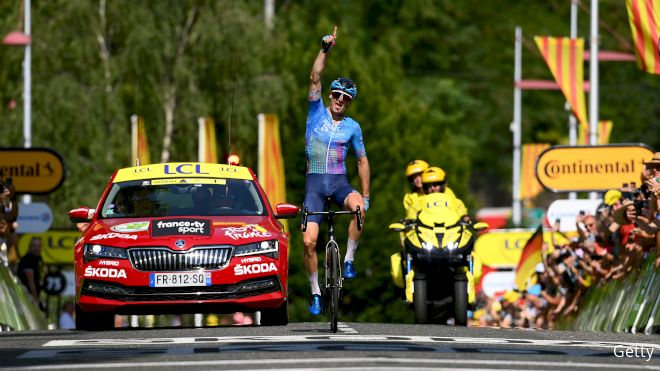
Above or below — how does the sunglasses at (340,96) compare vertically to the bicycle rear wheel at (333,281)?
above

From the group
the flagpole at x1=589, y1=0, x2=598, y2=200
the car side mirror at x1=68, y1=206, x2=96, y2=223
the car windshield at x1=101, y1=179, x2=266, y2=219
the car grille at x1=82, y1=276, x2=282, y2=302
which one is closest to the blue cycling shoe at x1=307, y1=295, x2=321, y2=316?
the car grille at x1=82, y1=276, x2=282, y2=302

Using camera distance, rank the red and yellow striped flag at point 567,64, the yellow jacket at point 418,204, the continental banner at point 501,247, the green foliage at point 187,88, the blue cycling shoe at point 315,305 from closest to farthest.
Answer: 1. the blue cycling shoe at point 315,305
2. the yellow jacket at point 418,204
3. the red and yellow striped flag at point 567,64
4. the continental banner at point 501,247
5. the green foliage at point 187,88

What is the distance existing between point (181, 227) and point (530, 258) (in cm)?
1585

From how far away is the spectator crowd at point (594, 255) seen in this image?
74.2 feet

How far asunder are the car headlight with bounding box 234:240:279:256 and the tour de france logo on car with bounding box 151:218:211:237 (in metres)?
0.31

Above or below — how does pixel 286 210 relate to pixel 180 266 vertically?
above

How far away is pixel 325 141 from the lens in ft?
66.4

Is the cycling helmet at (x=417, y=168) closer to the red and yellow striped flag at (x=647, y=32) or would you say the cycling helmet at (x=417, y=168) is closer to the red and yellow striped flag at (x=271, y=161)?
the red and yellow striped flag at (x=647, y=32)

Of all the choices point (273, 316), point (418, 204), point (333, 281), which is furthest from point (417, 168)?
point (333, 281)

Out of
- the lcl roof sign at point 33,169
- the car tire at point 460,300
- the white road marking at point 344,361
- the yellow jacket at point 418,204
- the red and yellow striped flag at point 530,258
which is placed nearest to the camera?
the white road marking at point 344,361

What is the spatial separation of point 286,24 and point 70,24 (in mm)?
8255

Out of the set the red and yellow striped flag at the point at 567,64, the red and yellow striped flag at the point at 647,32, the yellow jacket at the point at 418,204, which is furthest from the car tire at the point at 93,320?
the red and yellow striped flag at the point at 567,64

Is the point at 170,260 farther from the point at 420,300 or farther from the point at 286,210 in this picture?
the point at 420,300

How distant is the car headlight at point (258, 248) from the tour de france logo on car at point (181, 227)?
315 millimetres
